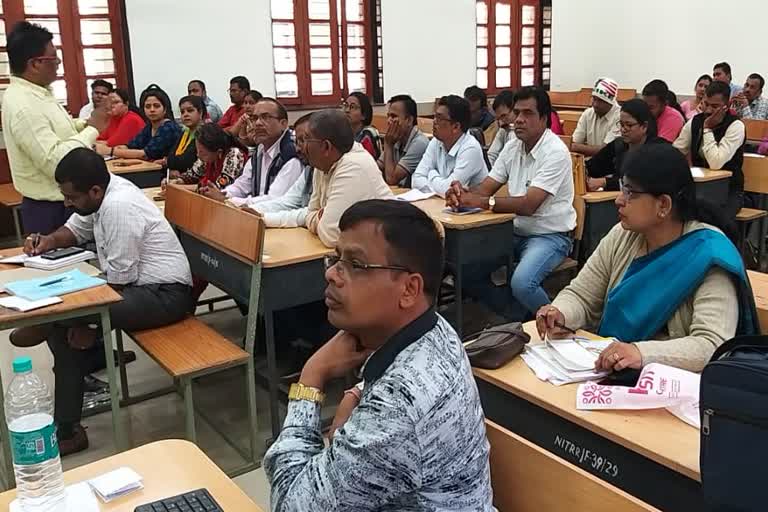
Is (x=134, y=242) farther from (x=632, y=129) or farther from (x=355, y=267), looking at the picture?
(x=632, y=129)

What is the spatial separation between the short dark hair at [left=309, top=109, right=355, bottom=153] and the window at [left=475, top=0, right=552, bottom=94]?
7.00 meters

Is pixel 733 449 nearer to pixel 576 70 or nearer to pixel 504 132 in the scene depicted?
pixel 504 132

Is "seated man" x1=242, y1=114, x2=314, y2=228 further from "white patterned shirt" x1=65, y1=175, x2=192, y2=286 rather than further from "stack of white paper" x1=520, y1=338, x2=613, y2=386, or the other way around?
"stack of white paper" x1=520, y1=338, x2=613, y2=386

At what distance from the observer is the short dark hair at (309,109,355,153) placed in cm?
298

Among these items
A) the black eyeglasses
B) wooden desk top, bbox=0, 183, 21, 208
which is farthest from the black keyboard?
wooden desk top, bbox=0, 183, 21, 208

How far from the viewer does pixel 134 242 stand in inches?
108

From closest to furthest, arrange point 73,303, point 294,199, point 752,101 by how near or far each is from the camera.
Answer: point 73,303, point 294,199, point 752,101

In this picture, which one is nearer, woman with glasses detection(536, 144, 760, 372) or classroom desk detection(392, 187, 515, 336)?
woman with glasses detection(536, 144, 760, 372)

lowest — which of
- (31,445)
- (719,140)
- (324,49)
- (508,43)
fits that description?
(31,445)

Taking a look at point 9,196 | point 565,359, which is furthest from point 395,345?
point 9,196

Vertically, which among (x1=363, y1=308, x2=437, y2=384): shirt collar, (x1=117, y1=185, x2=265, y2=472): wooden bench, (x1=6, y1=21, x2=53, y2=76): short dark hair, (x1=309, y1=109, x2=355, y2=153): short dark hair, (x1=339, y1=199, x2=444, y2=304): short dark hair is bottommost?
(x1=117, y1=185, x2=265, y2=472): wooden bench

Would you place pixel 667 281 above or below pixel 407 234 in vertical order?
below

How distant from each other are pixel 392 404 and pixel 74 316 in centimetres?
164

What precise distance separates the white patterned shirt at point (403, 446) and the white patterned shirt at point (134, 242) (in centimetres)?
176
